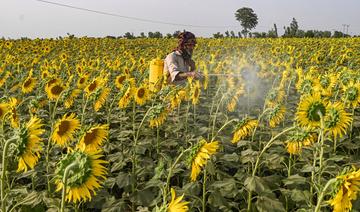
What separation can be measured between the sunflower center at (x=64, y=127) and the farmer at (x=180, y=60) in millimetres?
3525

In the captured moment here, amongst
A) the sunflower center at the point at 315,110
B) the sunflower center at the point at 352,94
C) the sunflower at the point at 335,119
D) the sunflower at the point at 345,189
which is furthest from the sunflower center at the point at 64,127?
the sunflower center at the point at 352,94

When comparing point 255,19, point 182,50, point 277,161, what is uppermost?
point 255,19

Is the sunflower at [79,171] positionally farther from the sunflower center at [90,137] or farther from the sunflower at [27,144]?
the sunflower center at [90,137]

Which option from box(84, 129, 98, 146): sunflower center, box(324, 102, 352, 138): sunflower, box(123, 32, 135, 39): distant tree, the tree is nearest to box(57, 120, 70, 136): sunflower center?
box(84, 129, 98, 146): sunflower center

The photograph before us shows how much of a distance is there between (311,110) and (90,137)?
5.01 feet

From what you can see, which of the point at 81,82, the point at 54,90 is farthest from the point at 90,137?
the point at 81,82

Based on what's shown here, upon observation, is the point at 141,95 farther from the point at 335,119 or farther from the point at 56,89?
the point at 335,119

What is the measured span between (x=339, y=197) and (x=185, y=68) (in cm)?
524

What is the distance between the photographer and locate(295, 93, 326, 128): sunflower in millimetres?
3096

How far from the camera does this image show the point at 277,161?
4.00m

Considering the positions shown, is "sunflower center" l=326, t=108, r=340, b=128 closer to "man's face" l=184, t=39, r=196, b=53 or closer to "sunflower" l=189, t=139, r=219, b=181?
"sunflower" l=189, t=139, r=219, b=181

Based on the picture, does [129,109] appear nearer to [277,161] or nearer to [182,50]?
[182,50]

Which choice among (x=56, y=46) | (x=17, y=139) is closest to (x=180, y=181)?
(x=17, y=139)

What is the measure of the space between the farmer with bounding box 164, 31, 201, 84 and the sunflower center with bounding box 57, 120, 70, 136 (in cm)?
353
